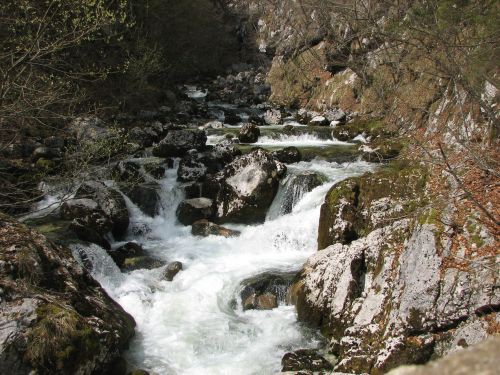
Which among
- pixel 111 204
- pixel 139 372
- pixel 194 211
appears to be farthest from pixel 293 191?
pixel 139 372

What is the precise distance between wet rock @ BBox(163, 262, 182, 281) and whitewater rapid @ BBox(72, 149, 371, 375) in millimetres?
126

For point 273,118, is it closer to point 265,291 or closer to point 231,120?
point 231,120

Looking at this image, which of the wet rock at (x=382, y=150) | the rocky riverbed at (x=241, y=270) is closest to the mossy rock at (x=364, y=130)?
the wet rock at (x=382, y=150)

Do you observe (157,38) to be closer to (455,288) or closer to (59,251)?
(59,251)

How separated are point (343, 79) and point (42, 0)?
1622 centimetres

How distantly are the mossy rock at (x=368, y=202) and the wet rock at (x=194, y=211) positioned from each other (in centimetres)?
433

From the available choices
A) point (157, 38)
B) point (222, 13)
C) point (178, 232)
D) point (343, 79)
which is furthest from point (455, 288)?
point (222, 13)

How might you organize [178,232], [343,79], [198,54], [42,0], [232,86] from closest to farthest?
[178,232], [42,0], [343,79], [232,86], [198,54]

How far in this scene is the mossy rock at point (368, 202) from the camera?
809cm

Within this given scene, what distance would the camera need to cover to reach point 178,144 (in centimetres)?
1590

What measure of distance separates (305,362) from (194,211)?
702 cm

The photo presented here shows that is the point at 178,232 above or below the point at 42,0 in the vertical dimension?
below

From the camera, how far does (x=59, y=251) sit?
7.59 metres

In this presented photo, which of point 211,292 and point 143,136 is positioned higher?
point 143,136
